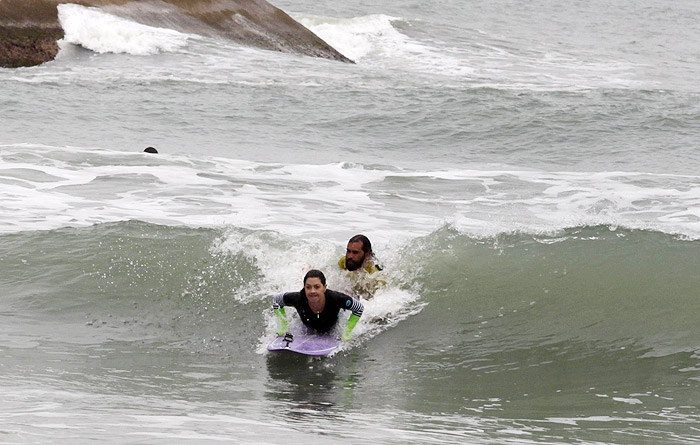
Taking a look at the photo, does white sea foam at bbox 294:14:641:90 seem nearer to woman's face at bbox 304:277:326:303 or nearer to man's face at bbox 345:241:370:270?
man's face at bbox 345:241:370:270

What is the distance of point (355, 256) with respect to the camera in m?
9.67

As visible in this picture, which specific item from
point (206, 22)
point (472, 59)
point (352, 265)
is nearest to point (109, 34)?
point (206, 22)

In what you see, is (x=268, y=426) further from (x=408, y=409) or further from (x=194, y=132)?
(x=194, y=132)

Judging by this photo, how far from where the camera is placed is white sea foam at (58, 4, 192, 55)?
24172mm

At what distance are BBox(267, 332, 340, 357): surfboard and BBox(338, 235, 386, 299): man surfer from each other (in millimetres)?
1006

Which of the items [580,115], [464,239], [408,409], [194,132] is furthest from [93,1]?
[408,409]

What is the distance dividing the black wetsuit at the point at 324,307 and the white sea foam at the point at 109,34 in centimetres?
1699

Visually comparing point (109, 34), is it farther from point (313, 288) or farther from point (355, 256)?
point (313, 288)

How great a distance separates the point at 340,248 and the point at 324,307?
2140mm

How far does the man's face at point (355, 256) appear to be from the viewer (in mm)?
9617

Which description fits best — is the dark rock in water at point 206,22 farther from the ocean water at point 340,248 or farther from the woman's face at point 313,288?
the woman's face at point 313,288

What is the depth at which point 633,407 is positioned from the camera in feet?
24.7

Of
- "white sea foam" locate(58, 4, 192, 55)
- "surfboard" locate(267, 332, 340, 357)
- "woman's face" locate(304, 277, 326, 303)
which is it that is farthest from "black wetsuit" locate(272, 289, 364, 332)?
"white sea foam" locate(58, 4, 192, 55)

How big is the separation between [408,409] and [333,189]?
24.6 feet
